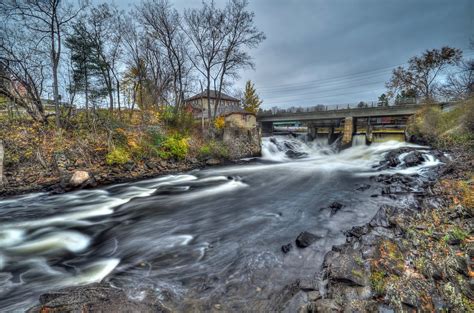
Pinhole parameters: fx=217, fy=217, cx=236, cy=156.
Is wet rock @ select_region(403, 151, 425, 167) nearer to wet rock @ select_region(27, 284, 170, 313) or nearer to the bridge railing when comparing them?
the bridge railing

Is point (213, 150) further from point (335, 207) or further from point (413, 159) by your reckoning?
point (413, 159)

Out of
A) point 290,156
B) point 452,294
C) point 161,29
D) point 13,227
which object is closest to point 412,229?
point 452,294

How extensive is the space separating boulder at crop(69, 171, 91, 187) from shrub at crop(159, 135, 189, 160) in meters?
4.86

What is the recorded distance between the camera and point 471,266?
3.19 metres

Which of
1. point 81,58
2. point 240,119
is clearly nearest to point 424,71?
point 240,119

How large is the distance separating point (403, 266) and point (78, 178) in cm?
1181

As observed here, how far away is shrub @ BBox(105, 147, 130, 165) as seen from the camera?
38.7ft

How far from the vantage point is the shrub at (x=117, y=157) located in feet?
38.7

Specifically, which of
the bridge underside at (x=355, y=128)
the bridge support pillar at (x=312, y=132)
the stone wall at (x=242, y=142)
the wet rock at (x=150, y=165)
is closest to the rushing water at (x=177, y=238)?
the wet rock at (x=150, y=165)

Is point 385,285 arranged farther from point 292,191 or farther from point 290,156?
point 290,156

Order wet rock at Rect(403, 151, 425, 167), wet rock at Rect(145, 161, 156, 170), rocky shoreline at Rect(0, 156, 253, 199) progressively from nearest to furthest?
rocky shoreline at Rect(0, 156, 253, 199) < wet rock at Rect(145, 161, 156, 170) < wet rock at Rect(403, 151, 425, 167)

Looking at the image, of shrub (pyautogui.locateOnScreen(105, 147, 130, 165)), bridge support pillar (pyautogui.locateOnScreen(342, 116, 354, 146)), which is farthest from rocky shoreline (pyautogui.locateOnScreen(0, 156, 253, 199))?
bridge support pillar (pyautogui.locateOnScreen(342, 116, 354, 146))

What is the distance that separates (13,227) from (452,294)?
10.2m

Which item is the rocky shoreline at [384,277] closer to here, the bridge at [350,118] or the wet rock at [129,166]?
the wet rock at [129,166]
